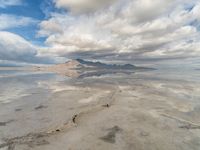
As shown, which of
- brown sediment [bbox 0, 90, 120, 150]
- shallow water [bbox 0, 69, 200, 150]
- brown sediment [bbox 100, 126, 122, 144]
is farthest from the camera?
brown sediment [bbox 100, 126, 122, 144]

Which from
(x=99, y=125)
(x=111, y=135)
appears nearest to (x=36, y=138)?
(x=99, y=125)

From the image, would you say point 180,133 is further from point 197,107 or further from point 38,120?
point 38,120

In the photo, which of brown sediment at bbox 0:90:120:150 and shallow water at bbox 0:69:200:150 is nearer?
brown sediment at bbox 0:90:120:150

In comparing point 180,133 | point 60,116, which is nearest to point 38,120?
point 60,116

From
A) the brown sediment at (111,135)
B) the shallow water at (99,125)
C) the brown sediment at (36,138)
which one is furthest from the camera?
the brown sediment at (111,135)

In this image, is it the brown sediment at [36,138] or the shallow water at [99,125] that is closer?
the brown sediment at [36,138]

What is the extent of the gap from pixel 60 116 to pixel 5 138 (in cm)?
682

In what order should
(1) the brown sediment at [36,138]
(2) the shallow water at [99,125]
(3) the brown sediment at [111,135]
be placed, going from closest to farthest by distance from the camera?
(1) the brown sediment at [36,138] < (2) the shallow water at [99,125] < (3) the brown sediment at [111,135]

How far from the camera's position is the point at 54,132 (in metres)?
16.6

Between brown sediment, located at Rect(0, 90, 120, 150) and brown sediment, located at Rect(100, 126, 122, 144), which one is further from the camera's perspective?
brown sediment, located at Rect(100, 126, 122, 144)

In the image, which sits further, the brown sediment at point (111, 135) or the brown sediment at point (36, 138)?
the brown sediment at point (111, 135)

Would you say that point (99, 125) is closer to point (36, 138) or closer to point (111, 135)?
point (111, 135)

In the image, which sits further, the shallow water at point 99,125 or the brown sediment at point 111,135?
the brown sediment at point 111,135

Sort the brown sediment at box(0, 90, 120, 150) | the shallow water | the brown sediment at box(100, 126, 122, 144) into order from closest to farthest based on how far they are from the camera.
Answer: the brown sediment at box(0, 90, 120, 150) → the shallow water → the brown sediment at box(100, 126, 122, 144)
